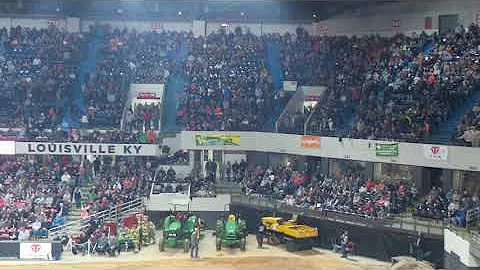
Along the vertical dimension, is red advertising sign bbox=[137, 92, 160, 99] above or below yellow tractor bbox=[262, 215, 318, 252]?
above

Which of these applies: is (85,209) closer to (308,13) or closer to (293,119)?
(293,119)

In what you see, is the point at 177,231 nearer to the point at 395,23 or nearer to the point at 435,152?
the point at 435,152

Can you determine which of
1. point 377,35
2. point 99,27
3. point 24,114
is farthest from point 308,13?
point 24,114

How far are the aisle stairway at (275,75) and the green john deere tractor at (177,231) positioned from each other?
22.1 feet

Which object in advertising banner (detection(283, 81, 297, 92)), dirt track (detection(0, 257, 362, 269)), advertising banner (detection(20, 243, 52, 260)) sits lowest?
dirt track (detection(0, 257, 362, 269))

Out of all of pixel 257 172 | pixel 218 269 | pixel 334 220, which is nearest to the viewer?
pixel 218 269

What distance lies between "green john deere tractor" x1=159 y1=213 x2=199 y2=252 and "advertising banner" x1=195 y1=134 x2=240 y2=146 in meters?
5.15

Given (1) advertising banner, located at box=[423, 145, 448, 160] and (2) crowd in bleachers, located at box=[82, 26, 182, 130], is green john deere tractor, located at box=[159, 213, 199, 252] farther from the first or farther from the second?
(1) advertising banner, located at box=[423, 145, 448, 160]

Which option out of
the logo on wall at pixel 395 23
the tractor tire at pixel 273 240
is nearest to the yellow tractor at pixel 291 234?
the tractor tire at pixel 273 240

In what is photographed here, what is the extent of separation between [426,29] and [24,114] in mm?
18478

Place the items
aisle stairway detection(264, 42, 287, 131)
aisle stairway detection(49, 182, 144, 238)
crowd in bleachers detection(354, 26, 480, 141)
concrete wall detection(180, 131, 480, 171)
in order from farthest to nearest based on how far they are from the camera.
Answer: aisle stairway detection(264, 42, 287, 131) < crowd in bleachers detection(354, 26, 480, 141) < aisle stairway detection(49, 182, 144, 238) < concrete wall detection(180, 131, 480, 171)

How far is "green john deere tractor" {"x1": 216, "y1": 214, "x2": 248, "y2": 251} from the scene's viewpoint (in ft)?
81.5

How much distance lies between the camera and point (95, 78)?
110 feet

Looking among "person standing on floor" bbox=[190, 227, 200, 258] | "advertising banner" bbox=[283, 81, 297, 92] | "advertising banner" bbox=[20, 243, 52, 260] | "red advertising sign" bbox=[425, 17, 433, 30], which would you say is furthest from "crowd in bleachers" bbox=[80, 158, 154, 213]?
"red advertising sign" bbox=[425, 17, 433, 30]
